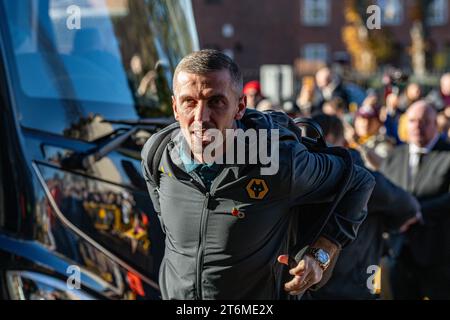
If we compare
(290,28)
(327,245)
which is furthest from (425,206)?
(290,28)

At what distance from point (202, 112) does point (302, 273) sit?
60 cm

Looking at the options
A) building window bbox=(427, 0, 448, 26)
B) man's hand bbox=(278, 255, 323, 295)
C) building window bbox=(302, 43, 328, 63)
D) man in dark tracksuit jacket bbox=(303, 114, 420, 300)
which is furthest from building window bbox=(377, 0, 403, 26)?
man's hand bbox=(278, 255, 323, 295)

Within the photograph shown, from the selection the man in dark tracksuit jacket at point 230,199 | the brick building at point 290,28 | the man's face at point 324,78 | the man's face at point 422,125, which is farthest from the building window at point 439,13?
the man in dark tracksuit jacket at point 230,199

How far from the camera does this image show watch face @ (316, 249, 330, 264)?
8.02 feet

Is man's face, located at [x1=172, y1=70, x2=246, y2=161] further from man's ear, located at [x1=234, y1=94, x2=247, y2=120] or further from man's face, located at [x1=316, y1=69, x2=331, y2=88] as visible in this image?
man's face, located at [x1=316, y1=69, x2=331, y2=88]

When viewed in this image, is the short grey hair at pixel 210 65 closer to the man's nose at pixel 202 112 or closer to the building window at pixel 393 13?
the man's nose at pixel 202 112

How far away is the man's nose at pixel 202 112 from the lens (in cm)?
229

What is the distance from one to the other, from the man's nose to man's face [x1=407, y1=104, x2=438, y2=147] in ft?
11.8

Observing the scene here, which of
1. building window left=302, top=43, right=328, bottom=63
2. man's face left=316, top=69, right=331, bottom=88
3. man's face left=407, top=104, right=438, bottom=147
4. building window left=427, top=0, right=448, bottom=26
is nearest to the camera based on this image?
man's face left=407, top=104, right=438, bottom=147

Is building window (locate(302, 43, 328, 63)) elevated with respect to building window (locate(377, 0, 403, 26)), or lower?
lower

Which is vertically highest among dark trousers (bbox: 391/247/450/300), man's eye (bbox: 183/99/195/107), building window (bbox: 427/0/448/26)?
man's eye (bbox: 183/99/195/107)

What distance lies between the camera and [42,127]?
3152 millimetres

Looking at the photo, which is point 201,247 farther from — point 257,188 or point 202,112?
point 202,112

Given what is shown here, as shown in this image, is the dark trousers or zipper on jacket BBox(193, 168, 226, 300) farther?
the dark trousers
